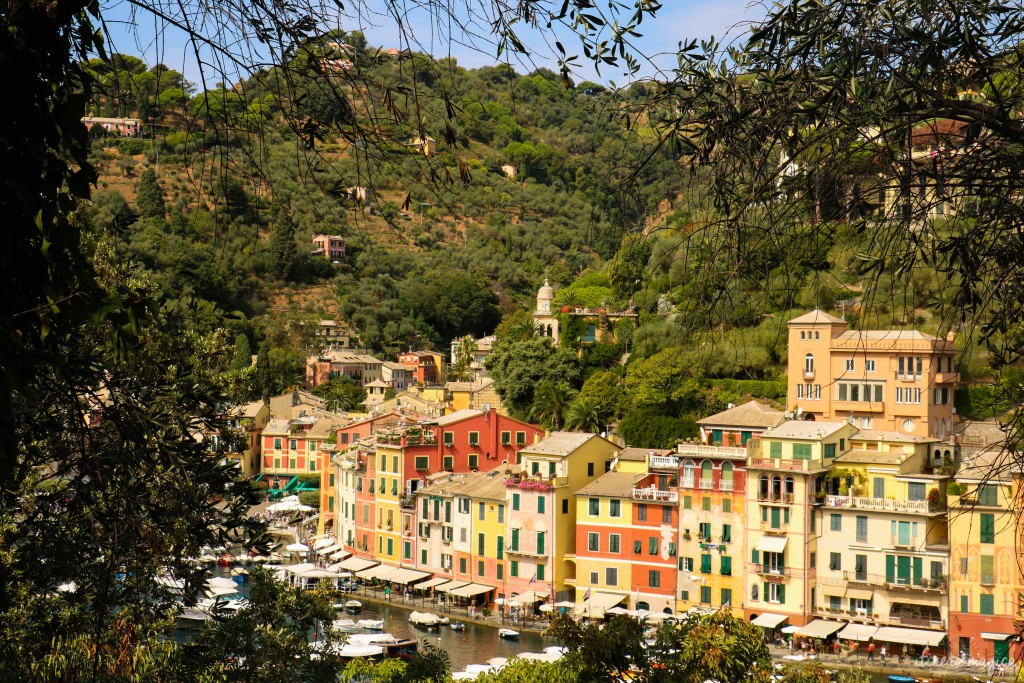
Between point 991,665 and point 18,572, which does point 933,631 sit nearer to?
point 991,665

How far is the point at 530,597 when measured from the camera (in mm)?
32812

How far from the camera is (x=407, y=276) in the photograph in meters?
86.8

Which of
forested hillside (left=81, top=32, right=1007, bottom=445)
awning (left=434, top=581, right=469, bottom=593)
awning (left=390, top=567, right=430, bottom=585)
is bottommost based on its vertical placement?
awning (left=390, top=567, right=430, bottom=585)

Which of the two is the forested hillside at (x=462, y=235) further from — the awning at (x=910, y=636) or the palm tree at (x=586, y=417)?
the awning at (x=910, y=636)

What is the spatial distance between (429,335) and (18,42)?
76.8 m

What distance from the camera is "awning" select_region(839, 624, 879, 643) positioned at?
27.7 meters

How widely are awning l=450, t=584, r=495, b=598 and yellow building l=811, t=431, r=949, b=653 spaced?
9.55m

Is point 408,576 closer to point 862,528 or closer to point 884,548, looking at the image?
point 862,528

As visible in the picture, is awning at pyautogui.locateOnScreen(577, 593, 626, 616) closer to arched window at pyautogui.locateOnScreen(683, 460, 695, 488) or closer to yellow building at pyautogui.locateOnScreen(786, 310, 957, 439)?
arched window at pyautogui.locateOnScreen(683, 460, 695, 488)

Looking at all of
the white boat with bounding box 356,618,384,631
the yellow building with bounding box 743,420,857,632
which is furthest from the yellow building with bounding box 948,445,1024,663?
the white boat with bounding box 356,618,384,631

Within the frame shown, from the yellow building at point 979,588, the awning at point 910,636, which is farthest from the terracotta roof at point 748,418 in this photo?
the awning at point 910,636

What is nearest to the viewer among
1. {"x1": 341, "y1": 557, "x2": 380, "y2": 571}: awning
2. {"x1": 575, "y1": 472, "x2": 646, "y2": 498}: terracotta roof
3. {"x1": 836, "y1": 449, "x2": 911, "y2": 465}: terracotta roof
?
{"x1": 836, "y1": 449, "x2": 911, "y2": 465}: terracotta roof

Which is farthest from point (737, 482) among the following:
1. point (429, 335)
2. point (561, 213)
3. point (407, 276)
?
point (561, 213)

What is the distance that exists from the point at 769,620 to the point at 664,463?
17.2 feet
